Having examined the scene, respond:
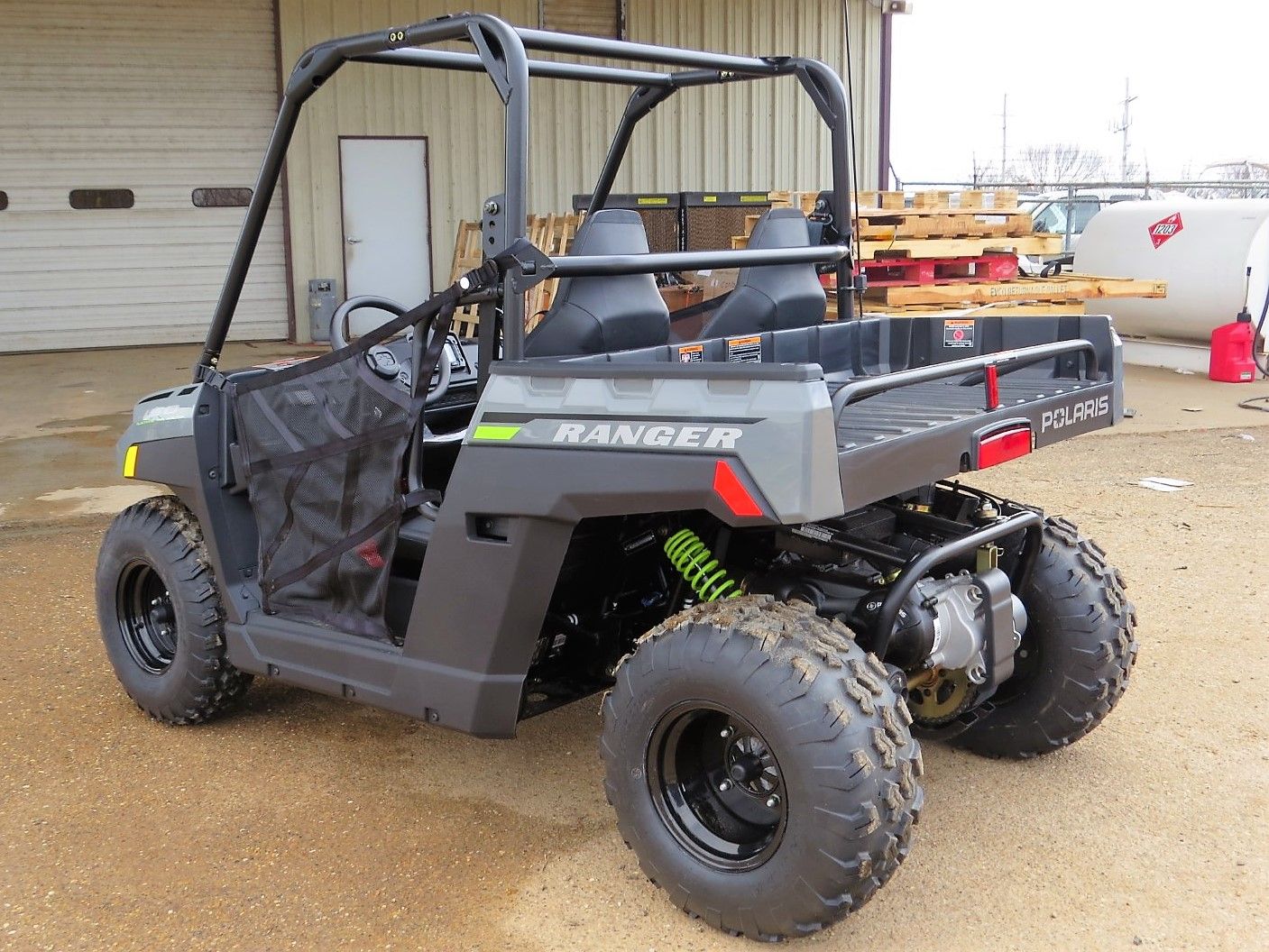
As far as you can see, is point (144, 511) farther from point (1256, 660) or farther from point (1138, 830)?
point (1256, 660)

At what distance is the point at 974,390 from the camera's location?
140 inches

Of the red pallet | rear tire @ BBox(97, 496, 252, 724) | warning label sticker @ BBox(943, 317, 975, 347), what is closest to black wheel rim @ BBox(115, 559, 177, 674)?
rear tire @ BBox(97, 496, 252, 724)

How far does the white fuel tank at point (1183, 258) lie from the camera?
459 inches

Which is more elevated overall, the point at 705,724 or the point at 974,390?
the point at 974,390

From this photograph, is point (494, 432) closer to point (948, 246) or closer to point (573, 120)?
point (948, 246)

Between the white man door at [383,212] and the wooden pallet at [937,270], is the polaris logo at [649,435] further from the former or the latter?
the white man door at [383,212]

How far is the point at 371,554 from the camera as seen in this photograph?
3.39 meters

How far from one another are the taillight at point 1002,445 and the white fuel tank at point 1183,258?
385 inches

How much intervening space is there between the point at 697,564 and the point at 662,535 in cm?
18

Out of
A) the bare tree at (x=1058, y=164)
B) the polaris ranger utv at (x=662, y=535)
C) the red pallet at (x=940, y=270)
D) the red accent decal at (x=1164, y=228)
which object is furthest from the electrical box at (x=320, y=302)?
the bare tree at (x=1058, y=164)

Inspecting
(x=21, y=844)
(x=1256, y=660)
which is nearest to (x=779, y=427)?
(x=21, y=844)

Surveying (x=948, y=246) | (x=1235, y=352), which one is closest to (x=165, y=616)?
(x=948, y=246)

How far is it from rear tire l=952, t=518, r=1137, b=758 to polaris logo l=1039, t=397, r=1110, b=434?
414 mm

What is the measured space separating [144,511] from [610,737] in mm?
2006
